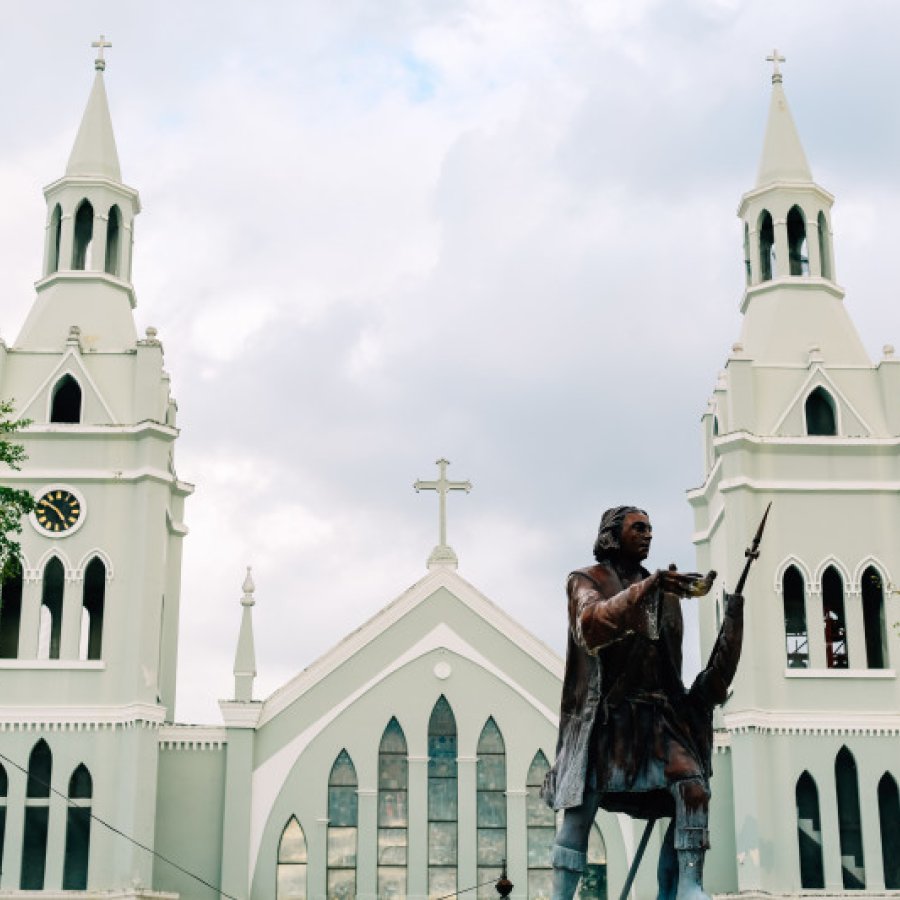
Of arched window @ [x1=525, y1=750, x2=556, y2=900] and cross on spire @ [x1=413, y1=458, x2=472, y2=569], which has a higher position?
cross on spire @ [x1=413, y1=458, x2=472, y2=569]

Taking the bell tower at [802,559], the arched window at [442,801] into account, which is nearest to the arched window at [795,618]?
the bell tower at [802,559]

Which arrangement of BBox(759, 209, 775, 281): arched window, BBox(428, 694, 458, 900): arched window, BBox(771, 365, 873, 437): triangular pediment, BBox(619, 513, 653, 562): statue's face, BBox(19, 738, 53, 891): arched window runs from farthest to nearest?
1. BBox(759, 209, 775, 281): arched window
2. BBox(771, 365, 873, 437): triangular pediment
3. BBox(428, 694, 458, 900): arched window
4. BBox(19, 738, 53, 891): arched window
5. BBox(619, 513, 653, 562): statue's face

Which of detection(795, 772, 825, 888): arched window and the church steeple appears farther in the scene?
the church steeple

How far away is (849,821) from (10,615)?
15898 millimetres

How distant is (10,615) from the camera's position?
1330 inches

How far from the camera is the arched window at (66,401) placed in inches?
1371

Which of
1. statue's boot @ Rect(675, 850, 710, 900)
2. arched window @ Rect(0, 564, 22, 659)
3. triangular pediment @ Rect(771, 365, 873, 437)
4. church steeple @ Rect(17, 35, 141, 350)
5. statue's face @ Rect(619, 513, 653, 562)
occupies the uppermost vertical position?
church steeple @ Rect(17, 35, 141, 350)

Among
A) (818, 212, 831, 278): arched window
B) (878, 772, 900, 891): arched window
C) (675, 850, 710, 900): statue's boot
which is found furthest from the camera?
(818, 212, 831, 278): arched window

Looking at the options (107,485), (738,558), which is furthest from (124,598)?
(738,558)

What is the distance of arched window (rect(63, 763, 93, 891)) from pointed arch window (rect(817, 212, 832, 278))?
17.6 meters

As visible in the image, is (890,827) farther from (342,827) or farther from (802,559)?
(342,827)

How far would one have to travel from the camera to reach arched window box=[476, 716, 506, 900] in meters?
31.8

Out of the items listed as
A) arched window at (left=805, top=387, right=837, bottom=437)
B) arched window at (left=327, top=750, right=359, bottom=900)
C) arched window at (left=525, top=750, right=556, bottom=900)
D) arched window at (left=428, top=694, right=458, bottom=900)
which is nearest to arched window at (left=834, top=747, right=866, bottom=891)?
arched window at (left=525, top=750, right=556, bottom=900)

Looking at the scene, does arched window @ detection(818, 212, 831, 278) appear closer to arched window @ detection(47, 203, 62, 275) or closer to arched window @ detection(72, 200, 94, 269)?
arched window @ detection(72, 200, 94, 269)
